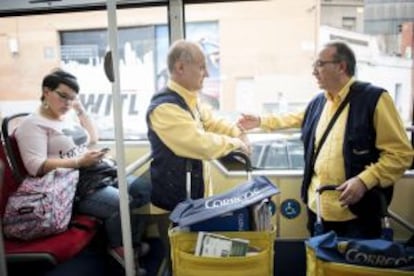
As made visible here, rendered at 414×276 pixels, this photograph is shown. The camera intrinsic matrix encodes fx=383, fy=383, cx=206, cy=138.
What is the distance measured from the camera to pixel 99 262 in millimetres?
2193

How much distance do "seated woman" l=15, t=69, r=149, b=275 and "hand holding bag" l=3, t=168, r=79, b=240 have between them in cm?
13

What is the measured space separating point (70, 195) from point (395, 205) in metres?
2.00

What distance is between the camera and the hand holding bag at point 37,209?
73.7 inches

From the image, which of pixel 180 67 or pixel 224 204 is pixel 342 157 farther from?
pixel 180 67

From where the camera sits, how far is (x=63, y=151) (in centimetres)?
221

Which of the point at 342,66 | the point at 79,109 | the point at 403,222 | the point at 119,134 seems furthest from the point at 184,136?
the point at 403,222

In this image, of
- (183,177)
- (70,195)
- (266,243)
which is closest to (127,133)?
(70,195)

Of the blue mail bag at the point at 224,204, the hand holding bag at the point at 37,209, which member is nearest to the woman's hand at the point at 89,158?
the hand holding bag at the point at 37,209

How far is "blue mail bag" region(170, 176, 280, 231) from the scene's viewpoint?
1.38 meters

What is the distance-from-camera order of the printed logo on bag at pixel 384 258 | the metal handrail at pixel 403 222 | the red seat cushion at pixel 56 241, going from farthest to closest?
the metal handrail at pixel 403 222
the red seat cushion at pixel 56 241
the printed logo on bag at pixel 384 258

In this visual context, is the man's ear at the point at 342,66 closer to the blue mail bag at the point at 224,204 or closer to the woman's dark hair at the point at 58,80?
the blue mail bag at the point at 224,204

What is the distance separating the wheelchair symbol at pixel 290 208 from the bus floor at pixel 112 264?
0.17 metres

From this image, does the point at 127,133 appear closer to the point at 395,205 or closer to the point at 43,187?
the point at 43,187

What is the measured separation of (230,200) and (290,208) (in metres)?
1.20
